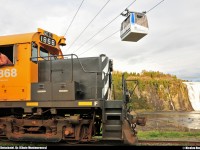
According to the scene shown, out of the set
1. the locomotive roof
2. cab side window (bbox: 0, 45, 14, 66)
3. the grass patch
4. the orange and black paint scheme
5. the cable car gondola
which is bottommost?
the grass patch

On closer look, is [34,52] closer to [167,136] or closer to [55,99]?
[55,99]

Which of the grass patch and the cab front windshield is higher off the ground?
the cab front windshield

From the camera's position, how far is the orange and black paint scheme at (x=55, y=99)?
7785 millimetres

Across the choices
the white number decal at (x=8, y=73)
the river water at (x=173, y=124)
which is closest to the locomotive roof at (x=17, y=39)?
the white number decal at (x=8, y=73)

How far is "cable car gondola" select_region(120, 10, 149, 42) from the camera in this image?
10.2 metres

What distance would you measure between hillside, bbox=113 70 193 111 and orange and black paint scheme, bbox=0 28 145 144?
5260cm

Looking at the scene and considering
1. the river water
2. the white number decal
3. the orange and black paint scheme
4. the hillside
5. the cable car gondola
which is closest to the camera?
the orange and black paint scheme

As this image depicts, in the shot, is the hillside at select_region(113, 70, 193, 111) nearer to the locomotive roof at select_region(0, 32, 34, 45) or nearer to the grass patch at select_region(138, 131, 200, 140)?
the grass patch at select_region(138, 131, 200, 140)

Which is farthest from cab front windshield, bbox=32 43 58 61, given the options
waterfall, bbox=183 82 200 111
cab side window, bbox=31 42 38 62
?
waterfall, bbox=183 82 200 111

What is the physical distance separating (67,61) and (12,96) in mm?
2098

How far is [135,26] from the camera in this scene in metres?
10.2

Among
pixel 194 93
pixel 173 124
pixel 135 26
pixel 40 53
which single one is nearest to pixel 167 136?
pixel 135 26

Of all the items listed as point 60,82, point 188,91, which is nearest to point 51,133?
point 60,82

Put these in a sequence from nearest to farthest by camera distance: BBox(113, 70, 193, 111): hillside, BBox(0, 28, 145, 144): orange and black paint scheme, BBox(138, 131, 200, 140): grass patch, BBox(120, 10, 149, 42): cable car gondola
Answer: BBox(0, 28, 145, 144): orange and black paint scheme < BBox(120, 10, 149, 42): cable car gondola < BBox(138, 131, 200, 140): grass patch < BBox(113, 70, 193, 111): hillside
